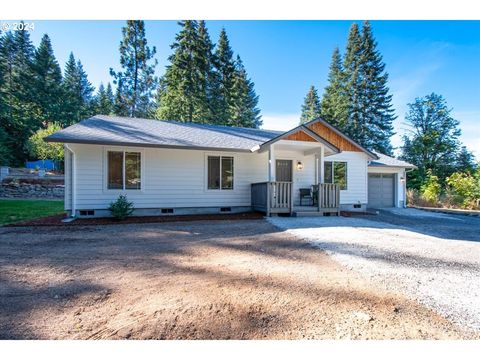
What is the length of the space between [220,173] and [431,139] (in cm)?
2409

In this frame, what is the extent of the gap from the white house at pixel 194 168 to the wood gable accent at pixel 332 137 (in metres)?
0.05

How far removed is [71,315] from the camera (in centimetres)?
232

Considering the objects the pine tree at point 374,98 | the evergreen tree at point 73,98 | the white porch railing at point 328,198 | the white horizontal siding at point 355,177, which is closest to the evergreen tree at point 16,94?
the evergreen tree at point 73,98

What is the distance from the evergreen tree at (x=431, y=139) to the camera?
76.7ft

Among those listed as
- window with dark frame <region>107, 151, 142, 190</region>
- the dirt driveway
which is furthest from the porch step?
window with dark frame <region>107, 151, 142, 190</region>

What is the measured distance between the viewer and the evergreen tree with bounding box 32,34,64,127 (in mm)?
29391

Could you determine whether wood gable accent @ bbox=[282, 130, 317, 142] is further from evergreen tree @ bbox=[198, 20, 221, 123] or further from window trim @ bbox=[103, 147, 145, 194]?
evergreen tree @ bbox=[198, 20, 221, 123]

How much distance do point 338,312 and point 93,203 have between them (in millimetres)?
8519

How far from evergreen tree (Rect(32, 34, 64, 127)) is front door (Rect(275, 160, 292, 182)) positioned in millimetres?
31206

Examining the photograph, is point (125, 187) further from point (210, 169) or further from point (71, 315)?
point (71, 315)

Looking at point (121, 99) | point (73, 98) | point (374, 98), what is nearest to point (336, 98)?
point (374, 98)

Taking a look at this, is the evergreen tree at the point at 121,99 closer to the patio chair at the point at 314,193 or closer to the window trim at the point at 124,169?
the window trim at the point at 124,169

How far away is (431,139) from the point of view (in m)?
23.5
